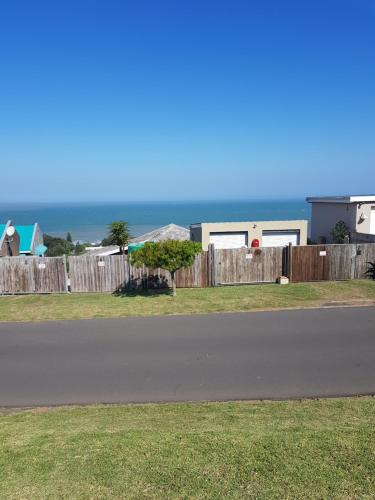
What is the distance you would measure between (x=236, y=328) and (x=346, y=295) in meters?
6.06

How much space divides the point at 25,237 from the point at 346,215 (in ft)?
77.5

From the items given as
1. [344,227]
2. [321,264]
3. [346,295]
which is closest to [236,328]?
[346,295]

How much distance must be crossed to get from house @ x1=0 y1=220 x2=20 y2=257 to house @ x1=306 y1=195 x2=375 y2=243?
2063 centimetres

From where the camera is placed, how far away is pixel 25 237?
31953 millimetres

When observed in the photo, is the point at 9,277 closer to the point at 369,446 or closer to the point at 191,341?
the point at 191,341

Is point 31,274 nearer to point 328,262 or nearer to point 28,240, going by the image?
point 328,262

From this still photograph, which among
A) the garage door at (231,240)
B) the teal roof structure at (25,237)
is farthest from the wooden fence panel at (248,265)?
the teal roof structure at (25,237)

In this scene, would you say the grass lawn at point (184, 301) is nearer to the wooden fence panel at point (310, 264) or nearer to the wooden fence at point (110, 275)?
the wooden fence at point (110, 275)

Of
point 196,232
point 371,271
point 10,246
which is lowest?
point 371,271

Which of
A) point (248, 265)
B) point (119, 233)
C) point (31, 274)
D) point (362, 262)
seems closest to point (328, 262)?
point (362, 262)

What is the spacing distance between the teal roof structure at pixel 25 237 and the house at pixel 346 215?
2147 cm

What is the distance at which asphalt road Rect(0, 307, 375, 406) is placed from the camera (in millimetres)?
8031

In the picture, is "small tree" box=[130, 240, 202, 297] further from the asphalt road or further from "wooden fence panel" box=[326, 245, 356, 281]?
"wooden fence panel" box=[326, 245, 356, 281]

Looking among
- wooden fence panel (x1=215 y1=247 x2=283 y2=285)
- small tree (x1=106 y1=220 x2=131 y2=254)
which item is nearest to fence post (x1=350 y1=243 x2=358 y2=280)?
wooden fence panel (x1=215 y1=247 x2=283 y2=285)
